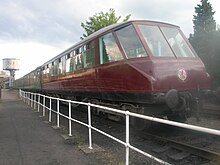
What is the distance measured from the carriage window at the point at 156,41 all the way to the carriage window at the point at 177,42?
0.24 m

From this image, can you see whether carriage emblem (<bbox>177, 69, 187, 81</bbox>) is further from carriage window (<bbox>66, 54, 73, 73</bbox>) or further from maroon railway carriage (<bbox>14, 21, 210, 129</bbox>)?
carriage window (<bbox>66, 54, 73, 73</bbox>)

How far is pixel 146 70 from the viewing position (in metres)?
8.88

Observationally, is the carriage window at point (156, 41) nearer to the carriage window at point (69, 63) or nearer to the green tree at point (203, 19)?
the carriage window at point (69, 63)

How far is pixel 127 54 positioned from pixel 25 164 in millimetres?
4432

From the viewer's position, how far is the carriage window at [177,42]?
33.4 feet

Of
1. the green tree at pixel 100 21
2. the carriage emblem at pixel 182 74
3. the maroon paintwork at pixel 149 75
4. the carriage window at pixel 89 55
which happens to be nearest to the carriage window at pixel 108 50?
the maroon paintwork at pixel 149 75

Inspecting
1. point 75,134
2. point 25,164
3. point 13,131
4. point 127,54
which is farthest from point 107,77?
point 25,164

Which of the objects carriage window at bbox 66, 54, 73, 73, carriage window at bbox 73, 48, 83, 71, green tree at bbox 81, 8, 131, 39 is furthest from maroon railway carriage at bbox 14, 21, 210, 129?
green tree at bbox 81, 8, 131, 39

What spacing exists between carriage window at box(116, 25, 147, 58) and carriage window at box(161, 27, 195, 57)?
1.08m

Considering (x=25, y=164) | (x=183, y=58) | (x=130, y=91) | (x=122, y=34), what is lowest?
(x=25, y=164)

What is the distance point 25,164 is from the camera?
21.7 feet

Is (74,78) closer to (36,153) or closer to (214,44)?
(36,153)

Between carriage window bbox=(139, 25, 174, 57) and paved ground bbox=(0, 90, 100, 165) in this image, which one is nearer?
paved ground bbox=(0, 90, 100, 165)

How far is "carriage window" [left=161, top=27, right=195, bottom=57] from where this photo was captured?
1019 cm
